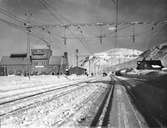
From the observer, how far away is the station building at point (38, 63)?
103m

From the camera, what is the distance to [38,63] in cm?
10850

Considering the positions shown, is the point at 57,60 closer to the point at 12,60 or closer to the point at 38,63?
the point at 38,63

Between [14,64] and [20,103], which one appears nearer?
[20,103]

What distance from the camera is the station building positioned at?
10269cm

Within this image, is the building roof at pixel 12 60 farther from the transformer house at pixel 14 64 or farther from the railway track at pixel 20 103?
the railway track at pixel 20 103

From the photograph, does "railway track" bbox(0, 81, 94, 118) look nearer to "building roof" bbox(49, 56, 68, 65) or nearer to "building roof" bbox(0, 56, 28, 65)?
"building roof" bbox(49, 56, 68, 65)

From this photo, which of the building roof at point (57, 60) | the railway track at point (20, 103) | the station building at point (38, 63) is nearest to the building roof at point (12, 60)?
the station building at point (38, 63)

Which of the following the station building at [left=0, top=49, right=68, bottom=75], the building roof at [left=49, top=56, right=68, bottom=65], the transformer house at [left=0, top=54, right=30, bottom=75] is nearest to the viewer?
the transformer house at [left=0, top=54, right=30, bottom=75]

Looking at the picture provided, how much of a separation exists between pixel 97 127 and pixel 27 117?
9.88ft

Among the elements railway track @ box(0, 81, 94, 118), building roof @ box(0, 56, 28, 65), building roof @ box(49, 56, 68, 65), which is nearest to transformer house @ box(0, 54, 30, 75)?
building roof @ box(0, 56, 28, 65)

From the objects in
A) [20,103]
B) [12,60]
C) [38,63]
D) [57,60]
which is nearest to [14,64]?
[12,60]

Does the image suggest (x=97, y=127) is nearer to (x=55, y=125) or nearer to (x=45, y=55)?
(x=55, y=125)

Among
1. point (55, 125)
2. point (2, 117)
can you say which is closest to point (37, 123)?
point (55, 125)

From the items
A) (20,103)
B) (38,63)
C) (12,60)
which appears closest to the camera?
(20,103)
